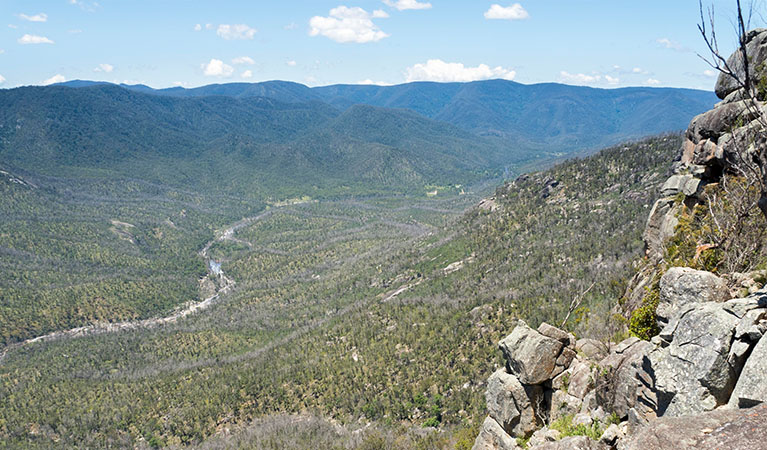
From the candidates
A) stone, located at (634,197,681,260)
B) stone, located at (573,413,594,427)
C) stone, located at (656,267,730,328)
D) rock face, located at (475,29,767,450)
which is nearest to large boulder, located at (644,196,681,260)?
stone, located at (634,197,681,260)

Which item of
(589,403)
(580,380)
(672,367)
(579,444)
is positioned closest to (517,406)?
(580,380)

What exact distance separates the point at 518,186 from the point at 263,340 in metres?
107

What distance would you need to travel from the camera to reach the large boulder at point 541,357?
1206 inches

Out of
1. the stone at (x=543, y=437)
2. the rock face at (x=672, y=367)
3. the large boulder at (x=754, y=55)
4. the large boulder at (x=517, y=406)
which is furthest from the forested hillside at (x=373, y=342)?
the large boulder at (x=754, y=55)

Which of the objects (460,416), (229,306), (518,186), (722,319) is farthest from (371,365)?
(518,186)

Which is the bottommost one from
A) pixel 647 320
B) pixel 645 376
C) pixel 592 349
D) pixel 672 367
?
pixel 592 349

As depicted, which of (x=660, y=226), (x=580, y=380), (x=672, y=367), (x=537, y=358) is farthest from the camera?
(x=660, y=226)

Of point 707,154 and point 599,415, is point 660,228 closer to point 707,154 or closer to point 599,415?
point 707,154

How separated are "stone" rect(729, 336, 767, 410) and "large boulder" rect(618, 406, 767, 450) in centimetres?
77

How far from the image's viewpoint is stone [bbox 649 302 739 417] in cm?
1775

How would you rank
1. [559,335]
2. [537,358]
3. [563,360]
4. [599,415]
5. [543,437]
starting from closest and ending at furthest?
[599,415] → [543,437] → [537,358] → [563,360] → [559,335]

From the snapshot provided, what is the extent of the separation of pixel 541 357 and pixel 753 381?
Result: 15.0 m

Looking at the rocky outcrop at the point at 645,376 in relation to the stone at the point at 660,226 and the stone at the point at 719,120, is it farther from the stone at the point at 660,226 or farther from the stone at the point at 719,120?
the stone at the point at 719,120

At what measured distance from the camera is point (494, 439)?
32.0 meters
